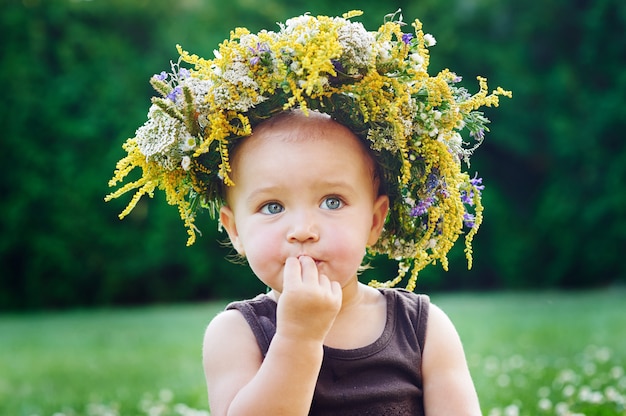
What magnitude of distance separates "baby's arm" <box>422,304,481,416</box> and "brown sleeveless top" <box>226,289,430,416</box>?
0.10 ft

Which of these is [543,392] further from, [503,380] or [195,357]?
[195,357]

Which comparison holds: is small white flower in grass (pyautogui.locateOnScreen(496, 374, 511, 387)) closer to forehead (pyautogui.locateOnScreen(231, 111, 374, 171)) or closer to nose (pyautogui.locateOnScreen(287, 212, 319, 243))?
forehead (pyautogui.locateOnScreen(231, 111, 374, 171))

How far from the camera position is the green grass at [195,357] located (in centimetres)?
545

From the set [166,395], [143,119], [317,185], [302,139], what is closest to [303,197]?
[317,185]

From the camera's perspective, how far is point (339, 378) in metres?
2.83

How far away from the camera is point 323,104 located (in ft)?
9.02

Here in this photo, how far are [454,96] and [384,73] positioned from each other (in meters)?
0.32

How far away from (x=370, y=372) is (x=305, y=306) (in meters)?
0.51

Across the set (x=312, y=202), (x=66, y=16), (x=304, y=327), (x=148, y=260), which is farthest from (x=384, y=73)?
(x=66, y=16)

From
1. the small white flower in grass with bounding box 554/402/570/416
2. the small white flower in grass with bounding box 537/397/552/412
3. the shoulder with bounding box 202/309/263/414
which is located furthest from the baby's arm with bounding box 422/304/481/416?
the small white flower in grass with bounding box 537/397/552/412

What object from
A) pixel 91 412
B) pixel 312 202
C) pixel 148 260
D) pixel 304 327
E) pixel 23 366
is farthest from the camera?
pixel 148 260

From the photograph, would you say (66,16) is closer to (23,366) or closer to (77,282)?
(77,282)

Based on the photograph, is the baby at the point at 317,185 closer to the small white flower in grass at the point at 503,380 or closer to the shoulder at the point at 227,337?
the shoulder at the point at 227,337

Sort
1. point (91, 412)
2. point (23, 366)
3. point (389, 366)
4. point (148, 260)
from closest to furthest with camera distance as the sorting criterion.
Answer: point (389, 366) → point (91, 412) → point (23, 366) → point (148, 260)
